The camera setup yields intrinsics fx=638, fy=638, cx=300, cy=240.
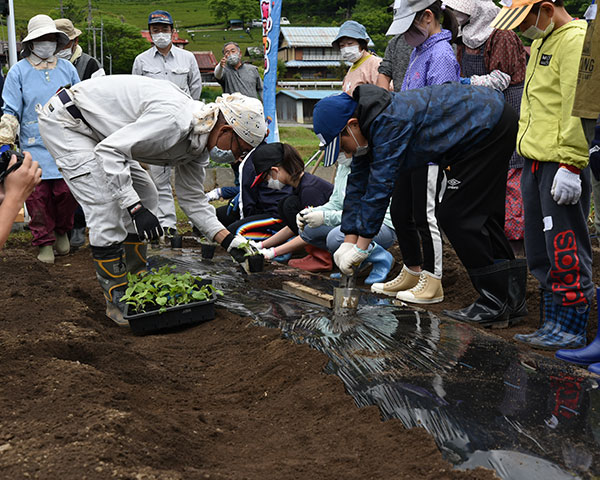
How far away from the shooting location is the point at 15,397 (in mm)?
2203

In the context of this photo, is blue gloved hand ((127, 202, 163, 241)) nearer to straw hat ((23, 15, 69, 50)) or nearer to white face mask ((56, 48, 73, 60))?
straw hat ((23, 15, 69, 50))

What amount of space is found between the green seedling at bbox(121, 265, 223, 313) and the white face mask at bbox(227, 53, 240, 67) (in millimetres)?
5028

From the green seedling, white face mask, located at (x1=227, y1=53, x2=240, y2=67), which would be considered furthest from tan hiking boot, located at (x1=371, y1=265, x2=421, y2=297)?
white face mask, located at (x1=227, y1=53, x2=240, y2=67)

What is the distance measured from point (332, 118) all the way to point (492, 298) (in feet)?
4.31

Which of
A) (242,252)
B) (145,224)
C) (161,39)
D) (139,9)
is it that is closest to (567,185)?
(145,224)

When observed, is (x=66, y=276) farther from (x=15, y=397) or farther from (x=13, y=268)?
(x=15, y=397)

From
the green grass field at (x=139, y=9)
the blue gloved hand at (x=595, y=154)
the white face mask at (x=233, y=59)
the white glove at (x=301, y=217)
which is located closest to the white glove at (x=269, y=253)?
the white glove at (x=301, y=217)

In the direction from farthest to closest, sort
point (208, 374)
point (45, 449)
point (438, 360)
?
point (208, 374), point (438, 360), point (45, 449)

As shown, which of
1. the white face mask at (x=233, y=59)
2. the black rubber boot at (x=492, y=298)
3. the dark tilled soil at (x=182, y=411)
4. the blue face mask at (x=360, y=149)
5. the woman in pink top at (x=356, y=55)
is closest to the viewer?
the dark tilled soil at (x=182, y=411)

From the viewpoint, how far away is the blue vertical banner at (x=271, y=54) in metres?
7.82

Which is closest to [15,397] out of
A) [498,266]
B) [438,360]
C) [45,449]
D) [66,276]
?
[45,449]

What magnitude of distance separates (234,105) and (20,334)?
1568 mm

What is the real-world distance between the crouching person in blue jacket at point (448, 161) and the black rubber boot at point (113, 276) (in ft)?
4.27

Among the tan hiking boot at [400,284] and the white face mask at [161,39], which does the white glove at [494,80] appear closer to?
the tan hiking boot at [400,284]
